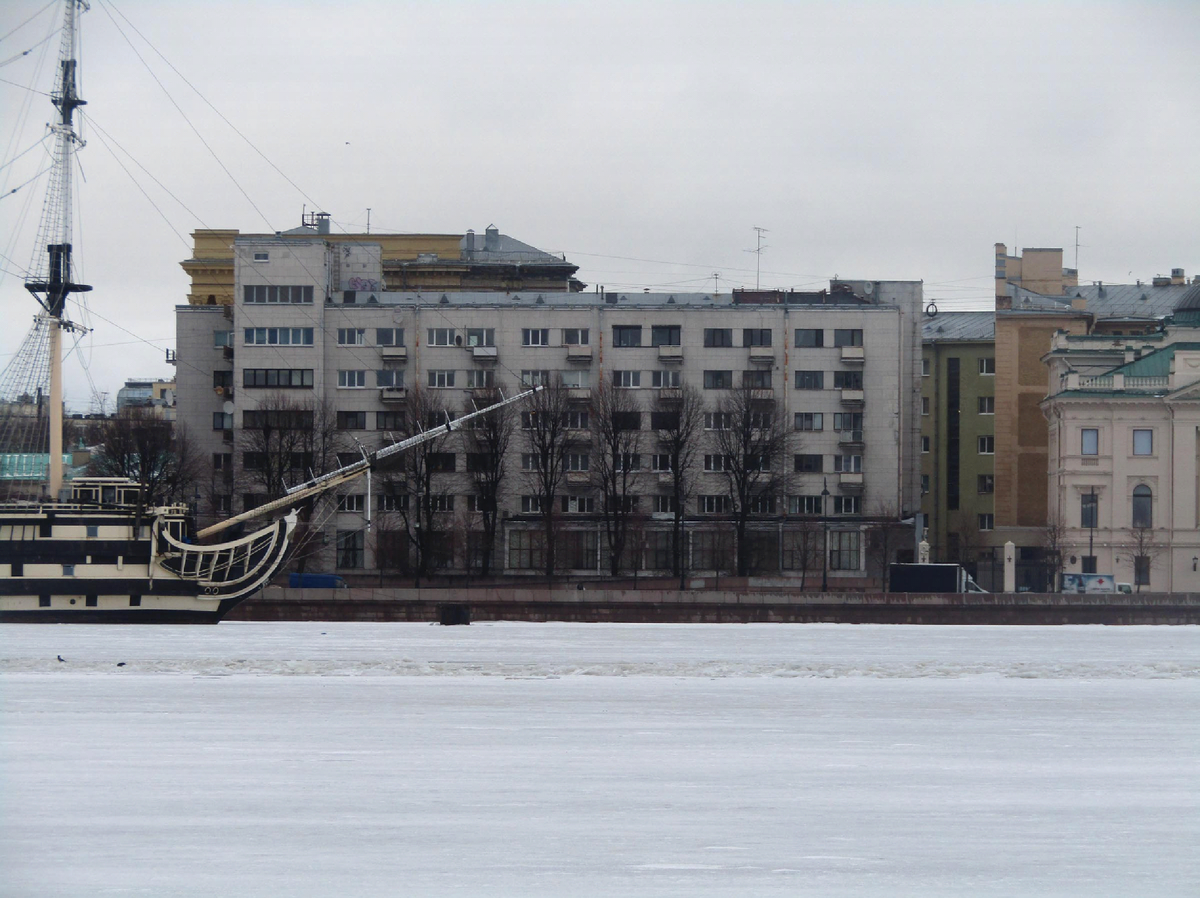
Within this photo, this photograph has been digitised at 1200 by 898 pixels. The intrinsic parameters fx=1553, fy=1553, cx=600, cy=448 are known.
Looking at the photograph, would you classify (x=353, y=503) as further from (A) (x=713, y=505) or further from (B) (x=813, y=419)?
(B) (x=813, y=419)

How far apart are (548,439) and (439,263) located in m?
43.4

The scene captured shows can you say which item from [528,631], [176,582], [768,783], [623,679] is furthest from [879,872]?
[176,582]

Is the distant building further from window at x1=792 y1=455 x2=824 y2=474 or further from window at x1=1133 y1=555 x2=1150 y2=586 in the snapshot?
window at x1=1133 y1=555 x2=1150 y2=586

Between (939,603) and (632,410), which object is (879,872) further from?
(632,410)

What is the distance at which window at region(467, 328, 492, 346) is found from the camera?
348ft

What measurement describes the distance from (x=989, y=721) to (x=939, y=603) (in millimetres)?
45546

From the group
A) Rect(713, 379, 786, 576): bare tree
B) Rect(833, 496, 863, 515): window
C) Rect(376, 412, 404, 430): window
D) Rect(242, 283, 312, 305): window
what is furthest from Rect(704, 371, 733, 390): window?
Rect(242, 283, 312, 305): window

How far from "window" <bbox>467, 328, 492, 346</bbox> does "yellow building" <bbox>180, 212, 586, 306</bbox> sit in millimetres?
29924

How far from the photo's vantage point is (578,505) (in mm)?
104562

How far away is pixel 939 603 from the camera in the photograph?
75.0m

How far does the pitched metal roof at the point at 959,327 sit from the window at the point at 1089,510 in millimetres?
28148

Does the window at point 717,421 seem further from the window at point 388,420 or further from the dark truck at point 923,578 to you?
the dark truck at point 923,578

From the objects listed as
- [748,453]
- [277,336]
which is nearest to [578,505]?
[748,453]

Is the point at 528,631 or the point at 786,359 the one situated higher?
the point at 786,359
